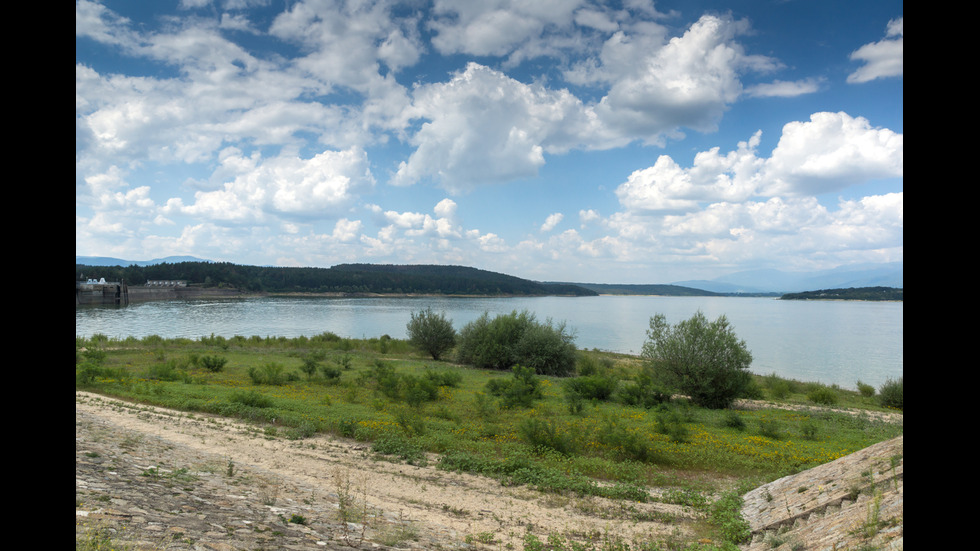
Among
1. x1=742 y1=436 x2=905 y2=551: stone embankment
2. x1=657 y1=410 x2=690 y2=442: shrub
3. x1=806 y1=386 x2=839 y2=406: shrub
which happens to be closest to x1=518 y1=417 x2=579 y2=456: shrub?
x1=657 y1=410 x2=690 y2=442: shrub

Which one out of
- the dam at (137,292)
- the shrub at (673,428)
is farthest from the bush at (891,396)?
the dam at (137,292)

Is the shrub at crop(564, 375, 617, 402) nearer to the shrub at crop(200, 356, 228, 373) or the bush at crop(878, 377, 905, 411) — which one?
the bush at crop(878, 377, 905, 411)

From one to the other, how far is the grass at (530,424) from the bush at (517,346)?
283 inches

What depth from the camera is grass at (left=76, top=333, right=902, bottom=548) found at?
1167 cm

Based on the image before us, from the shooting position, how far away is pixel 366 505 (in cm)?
860

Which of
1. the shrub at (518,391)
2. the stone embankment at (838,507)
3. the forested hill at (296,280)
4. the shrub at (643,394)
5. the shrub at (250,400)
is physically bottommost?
the shrub at (643,394)

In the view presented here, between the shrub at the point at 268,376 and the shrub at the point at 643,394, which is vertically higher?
the shrub at the point at 268,376

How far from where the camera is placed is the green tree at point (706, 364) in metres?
23.0

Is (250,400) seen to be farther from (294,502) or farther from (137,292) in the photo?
(137,292)

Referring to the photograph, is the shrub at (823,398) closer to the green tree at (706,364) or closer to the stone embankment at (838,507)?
the green tree at (706,364)

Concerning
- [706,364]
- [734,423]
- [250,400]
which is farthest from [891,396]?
[250,400]

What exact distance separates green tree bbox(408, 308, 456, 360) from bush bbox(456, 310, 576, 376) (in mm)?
3091
